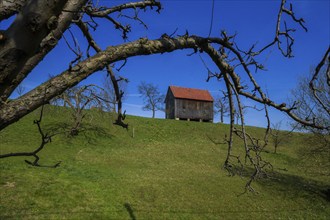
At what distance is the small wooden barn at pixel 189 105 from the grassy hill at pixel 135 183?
2558cm

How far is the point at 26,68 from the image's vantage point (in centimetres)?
298

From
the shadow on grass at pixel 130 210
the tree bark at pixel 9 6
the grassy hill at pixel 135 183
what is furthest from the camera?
the grassy hill at pixel 135 183

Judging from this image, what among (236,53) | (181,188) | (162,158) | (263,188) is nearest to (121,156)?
(162,158)

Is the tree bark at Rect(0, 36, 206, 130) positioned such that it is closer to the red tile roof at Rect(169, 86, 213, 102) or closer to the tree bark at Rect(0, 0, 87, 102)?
the tree bark at Rect(0, 0, 87, 102)

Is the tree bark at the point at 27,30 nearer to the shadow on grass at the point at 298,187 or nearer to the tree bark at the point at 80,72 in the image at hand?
the tree bark at the point at 80,72

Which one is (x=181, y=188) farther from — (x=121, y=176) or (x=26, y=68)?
(x=26, y=68)

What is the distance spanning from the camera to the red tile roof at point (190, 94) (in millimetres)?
59528

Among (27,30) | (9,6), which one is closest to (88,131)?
(9,6)

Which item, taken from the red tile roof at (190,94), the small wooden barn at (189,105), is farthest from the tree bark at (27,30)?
the red tile roof at (190,94)

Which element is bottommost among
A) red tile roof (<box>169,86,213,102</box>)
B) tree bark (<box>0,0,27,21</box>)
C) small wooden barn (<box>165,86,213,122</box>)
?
tree bark (<box>0,0,27,21</box>)

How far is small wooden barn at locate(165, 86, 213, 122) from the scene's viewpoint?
192 ft

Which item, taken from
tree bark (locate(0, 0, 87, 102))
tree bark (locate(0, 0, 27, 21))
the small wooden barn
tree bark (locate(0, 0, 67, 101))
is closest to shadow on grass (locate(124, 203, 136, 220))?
tree bark (locate(0, 0, 87, 102))

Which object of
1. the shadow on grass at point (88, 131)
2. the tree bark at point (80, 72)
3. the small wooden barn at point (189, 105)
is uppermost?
the small wooden barn at point (189, 105)

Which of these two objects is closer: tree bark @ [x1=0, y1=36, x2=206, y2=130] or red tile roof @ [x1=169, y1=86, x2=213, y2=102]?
tree bark @ [x1=0, y1=36, x2=206, y2=130]
